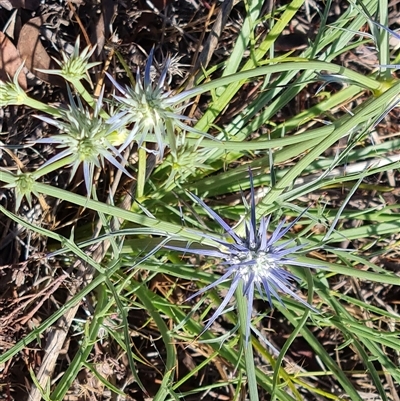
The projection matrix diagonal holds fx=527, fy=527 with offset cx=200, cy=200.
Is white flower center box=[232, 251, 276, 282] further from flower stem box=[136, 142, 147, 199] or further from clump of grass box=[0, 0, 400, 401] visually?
flower stem box=[136, 142, 147, 199]

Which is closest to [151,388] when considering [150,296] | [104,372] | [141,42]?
Answer: [104,372]

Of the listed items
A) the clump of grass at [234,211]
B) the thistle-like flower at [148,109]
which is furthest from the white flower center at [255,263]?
the thistle-like flower at [148,109]

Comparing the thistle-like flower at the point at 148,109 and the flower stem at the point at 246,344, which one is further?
the flower stem at the point at 246,344

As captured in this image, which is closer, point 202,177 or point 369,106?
point 369,106

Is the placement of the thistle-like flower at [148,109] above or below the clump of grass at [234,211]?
above

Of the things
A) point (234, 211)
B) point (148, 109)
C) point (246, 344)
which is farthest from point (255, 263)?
point (234, 211)

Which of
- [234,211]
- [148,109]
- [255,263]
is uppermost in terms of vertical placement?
[148,109]

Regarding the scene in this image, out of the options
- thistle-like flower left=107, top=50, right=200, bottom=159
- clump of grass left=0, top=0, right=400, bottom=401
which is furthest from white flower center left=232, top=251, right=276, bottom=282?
thistle-like flower left=107, top=50, right=200, bottom=159

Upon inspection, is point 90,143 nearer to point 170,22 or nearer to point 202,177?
point 202,177

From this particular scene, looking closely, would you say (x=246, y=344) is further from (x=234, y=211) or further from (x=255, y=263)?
(x=234, y=211)

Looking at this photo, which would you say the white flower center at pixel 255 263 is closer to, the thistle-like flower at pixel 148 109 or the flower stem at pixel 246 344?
the flower stem at pixel 246 344

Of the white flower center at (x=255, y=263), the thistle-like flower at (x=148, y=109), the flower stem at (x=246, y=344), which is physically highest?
the thistle-like flower at (x=148, y=109)
